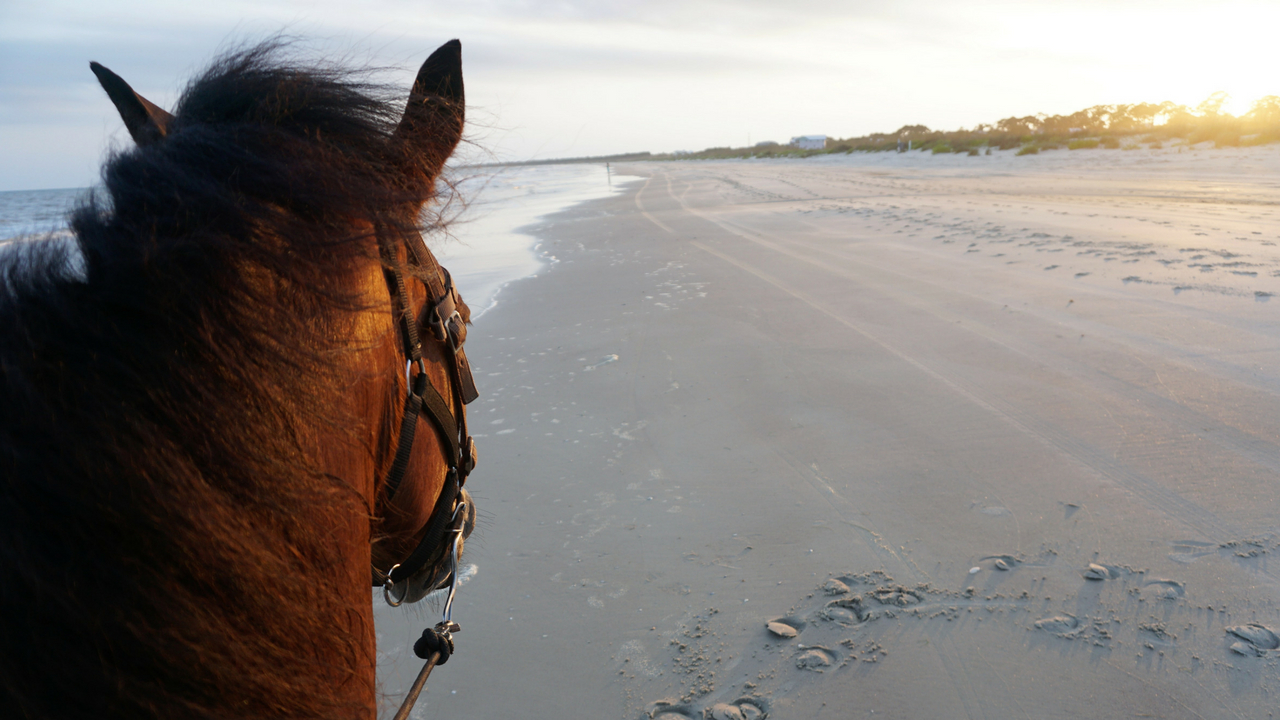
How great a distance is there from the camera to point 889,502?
296cm

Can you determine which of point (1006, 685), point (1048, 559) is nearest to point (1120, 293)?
point (1048, 559)

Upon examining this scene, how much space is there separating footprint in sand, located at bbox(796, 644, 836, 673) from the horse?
1580 mm

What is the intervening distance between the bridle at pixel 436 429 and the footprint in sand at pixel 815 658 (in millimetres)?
1264

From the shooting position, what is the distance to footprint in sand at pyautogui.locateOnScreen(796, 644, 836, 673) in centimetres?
207

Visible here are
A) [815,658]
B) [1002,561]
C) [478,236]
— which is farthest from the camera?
[478,236]

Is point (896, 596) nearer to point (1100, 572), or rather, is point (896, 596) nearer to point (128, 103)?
point (1100, 572)

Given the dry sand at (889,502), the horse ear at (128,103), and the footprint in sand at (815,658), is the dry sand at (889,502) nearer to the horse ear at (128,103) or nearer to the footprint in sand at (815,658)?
the footprint in sand at (815,658)

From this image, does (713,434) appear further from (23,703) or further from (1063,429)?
(23,703)

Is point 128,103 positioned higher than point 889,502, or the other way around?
point 128,103

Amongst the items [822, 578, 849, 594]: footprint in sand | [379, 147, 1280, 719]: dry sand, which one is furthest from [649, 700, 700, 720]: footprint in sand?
[822, 578, 849, 594]: footprint in sand

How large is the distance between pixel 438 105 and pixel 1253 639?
9.09ft

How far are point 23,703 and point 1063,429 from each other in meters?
4.04

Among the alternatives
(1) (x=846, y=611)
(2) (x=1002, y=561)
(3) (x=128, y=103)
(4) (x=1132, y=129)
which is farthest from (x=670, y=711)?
(4) (x=1132, y=129)

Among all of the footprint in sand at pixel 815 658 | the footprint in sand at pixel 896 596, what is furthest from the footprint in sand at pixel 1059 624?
the footprint in sand at pixel 815 658
